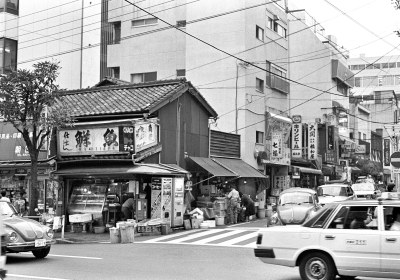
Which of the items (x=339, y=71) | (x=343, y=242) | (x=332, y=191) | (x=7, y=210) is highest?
(x=339, y=71)

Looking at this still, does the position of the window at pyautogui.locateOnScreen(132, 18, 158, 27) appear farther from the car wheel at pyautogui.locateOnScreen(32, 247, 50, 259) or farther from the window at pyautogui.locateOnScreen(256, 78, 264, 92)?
the car wheel at pyautogui.locateOnScreen(32, 247, 50, 259)

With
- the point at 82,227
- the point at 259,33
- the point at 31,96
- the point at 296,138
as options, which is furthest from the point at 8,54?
the point at 296,138

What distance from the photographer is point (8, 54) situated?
3653cm

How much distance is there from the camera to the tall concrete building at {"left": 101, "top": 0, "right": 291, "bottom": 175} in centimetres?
3166

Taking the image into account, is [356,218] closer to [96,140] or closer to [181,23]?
[96,140]

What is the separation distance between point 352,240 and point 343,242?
A: 164 mm

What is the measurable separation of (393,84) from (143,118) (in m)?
94.9

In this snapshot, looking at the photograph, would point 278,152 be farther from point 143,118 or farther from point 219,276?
point 219,276

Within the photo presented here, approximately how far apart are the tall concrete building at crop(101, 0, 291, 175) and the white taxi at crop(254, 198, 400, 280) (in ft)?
63.3

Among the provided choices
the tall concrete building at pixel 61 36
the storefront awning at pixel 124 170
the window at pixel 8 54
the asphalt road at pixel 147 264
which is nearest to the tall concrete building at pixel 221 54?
the tall concrete building at pixel 61 36

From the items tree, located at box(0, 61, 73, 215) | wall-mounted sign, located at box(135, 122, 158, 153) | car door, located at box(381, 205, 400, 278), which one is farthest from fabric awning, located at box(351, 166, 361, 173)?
car door, located at box(381, 205, 400, 278)

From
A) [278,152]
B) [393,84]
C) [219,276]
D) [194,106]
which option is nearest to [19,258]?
[219,276]

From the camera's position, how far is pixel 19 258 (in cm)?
1399

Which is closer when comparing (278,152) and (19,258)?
(19,258)
